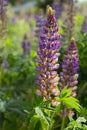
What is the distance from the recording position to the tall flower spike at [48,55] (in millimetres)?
3031

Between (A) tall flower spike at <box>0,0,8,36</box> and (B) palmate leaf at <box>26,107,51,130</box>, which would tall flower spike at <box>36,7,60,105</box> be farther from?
(A) tall flower spike at <box>0,0,8,36</box>

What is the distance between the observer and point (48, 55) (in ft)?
10.0

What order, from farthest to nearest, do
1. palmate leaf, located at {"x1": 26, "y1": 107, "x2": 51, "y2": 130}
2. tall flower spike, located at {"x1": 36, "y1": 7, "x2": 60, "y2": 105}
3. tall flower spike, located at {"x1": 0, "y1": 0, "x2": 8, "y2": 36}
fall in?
tall flower spike, located at {"x1": 0, "y1": 0, "x2": 8, "y2": 36}, tall flower spike, located at {"x1": 36, "y1": 7, "x2": 60, "y2": 105}, palmate leaf, located at {"x1": 26, "y1": 107, "x2": 51, "y2": 130}

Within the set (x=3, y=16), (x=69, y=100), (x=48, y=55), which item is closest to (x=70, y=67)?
(x=48, y=55)

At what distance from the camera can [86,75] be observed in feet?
14.7

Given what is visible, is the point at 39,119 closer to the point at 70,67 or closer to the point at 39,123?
the point at 39,123

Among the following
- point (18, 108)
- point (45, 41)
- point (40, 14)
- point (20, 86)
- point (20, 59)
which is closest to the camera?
point (45, 41)

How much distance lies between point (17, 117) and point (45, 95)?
132cm

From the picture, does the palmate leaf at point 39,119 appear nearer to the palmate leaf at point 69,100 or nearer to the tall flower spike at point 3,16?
the palmate leaf at point 69,100

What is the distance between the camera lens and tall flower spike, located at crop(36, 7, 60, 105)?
3.03m

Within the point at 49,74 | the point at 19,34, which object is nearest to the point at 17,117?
the point at 49,74

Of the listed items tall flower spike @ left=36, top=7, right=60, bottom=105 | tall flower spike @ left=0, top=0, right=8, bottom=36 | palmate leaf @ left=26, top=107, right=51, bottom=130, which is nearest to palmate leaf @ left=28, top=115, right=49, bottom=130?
palmate leaf @ left=26, top=107, right=51, bottom=130

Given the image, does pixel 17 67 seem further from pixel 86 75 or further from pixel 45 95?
pixel 45 95

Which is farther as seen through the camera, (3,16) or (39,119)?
(3,16)
